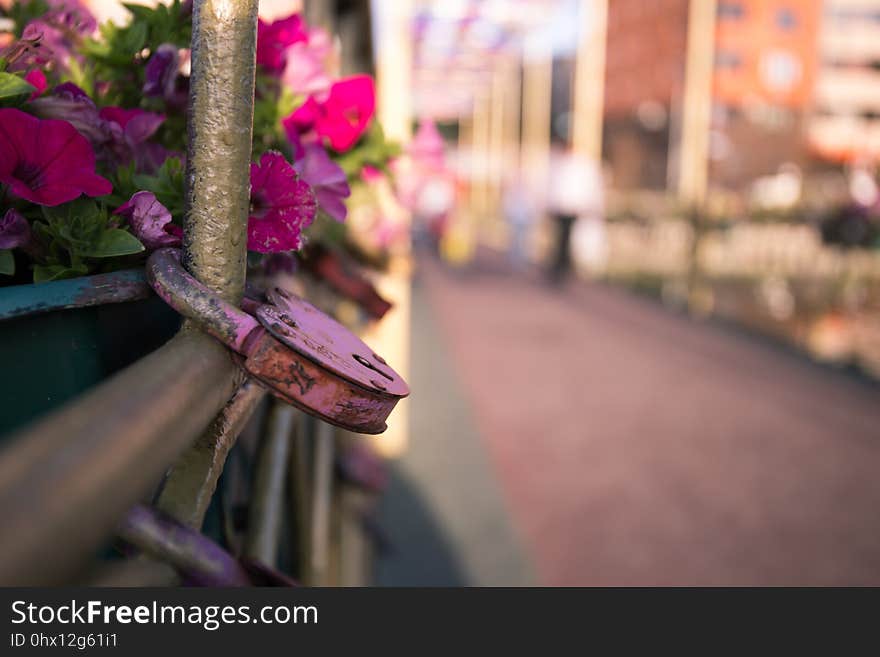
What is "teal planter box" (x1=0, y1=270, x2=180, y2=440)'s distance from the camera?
0.57 metres

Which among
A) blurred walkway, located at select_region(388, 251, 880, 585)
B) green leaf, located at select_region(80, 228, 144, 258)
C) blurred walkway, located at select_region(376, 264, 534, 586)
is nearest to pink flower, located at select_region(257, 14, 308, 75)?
green leaf, located at select_region(80, 228, 144, 258)

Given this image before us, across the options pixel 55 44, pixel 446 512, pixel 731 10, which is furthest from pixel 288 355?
pixel 731 10

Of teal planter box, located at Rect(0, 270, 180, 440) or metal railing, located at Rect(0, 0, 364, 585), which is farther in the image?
teal planter box, located at Rect(0, 270, 180, 440)

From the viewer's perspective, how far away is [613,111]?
61969 millimetres

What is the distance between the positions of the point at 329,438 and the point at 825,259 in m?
12.1

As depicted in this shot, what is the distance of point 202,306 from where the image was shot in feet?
1.86

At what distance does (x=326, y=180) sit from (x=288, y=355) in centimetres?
34

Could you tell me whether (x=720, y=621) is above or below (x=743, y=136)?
below

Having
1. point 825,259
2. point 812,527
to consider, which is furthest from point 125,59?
point 825,259

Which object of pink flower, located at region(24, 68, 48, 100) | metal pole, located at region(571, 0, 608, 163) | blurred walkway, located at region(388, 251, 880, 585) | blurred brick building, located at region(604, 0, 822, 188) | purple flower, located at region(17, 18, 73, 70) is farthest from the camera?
blurred brick building, located at region(604, 0, 822, 188)

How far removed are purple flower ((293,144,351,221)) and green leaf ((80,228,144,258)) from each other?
0.76ft

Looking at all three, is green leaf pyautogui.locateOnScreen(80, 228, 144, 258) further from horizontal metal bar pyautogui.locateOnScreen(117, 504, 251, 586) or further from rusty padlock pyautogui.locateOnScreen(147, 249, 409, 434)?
horizontal metal bar pyautogui.locateOnScreen(117, 504, 251, 586)

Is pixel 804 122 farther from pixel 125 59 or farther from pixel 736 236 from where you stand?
pixel 125 59

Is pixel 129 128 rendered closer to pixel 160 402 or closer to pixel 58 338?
pixel 58 338
